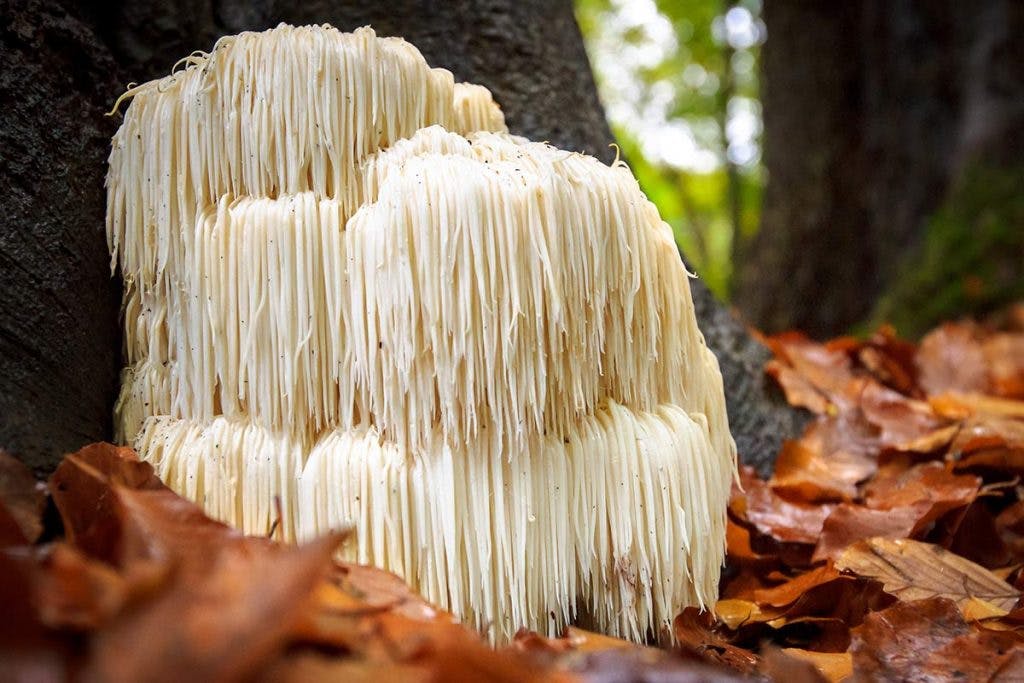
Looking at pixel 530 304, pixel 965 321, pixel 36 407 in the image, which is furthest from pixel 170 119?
pixel 965 321

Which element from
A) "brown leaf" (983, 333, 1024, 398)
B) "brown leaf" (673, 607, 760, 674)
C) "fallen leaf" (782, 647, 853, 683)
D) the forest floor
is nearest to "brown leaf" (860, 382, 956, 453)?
the forest floor

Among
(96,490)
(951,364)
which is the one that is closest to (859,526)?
(96,490)

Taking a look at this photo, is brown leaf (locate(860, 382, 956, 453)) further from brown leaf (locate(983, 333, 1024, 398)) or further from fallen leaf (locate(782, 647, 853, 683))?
fallen leaf (locate(782, 647, 853, 683))

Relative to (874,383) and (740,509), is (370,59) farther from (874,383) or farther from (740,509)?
(874,383)

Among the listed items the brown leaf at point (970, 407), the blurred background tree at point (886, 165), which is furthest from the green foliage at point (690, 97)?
the brown leaf at point (970, 407)

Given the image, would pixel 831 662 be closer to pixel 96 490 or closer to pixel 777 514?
pixel 777 514
